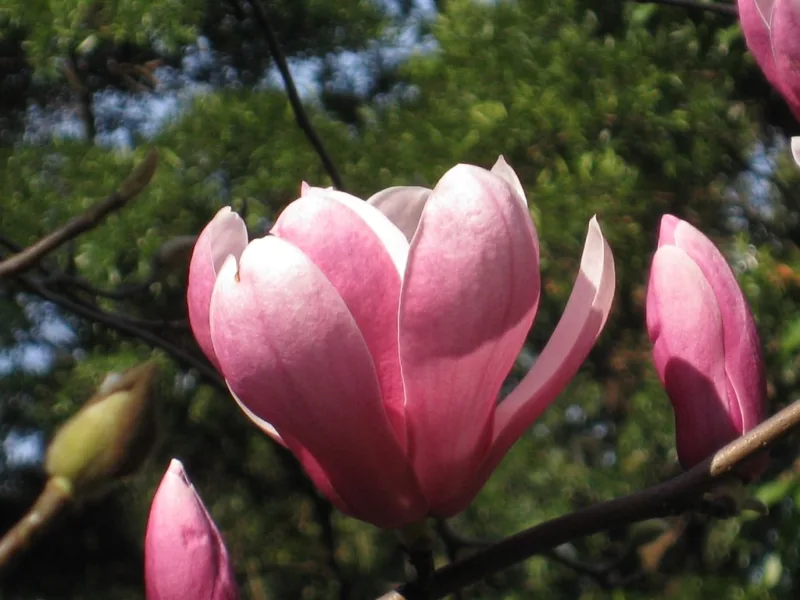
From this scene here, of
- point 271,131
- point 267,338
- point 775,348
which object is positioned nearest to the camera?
point 267,338

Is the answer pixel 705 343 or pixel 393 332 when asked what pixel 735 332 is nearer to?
pixel 705 343

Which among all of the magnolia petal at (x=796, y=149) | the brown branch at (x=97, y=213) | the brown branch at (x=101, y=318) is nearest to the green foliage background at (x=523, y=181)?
the brown branch at (x=101, y=318)

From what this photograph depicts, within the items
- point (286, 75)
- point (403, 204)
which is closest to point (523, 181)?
point (286, 75)

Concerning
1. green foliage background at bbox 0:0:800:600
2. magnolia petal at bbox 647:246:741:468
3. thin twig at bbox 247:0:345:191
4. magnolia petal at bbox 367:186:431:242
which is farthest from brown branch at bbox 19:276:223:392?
green foliage background at bbox 0:0:800:600

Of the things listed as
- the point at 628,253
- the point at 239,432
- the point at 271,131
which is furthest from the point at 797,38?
the point at 239,432

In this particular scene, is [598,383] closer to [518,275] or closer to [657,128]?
[657,128]
